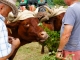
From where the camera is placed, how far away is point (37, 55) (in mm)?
9031

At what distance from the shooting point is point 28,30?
20.5 ft

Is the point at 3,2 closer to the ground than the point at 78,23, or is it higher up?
higher up

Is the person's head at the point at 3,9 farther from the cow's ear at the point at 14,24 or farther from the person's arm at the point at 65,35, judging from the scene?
the cow's ear at the point at 14,24

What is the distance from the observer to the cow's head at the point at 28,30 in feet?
19.9

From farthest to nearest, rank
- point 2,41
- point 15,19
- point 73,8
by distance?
point 15,19 < point 73,8 < point 2,41

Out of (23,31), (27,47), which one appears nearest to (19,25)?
(23,31)

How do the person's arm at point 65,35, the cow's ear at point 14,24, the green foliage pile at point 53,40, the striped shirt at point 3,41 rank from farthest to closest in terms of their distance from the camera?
the green foliage pile at point 53,40, the cow's ear at point 14,24, the person's arm at point 65,35, the striped shirt at point 3,41

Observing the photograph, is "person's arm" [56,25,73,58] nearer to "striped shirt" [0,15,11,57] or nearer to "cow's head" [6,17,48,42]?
"striped shirt" [0,15,11,57]

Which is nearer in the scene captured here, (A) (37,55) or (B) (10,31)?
(B) (10,31)

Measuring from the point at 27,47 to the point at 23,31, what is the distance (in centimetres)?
382

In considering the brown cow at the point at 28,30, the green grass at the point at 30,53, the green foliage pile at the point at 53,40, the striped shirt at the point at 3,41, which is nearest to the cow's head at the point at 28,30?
the brown cow at the point at 28,30

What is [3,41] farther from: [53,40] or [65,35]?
[53,40]

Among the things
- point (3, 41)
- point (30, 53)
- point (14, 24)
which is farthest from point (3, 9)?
point (30, 53)

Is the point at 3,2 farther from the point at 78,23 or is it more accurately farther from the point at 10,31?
the point at 10,31
